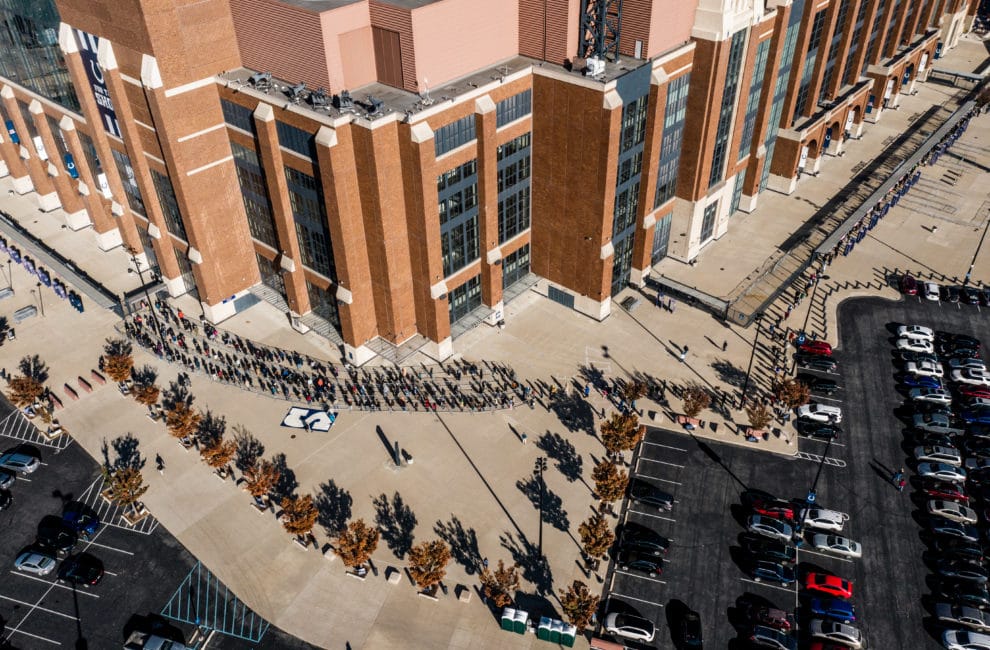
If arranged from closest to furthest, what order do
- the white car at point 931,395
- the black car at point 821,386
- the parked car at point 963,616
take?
the parked car at point 963,616, the white car at point 931,395, the black car at point 821,386

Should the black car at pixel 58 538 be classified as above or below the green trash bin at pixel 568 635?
above

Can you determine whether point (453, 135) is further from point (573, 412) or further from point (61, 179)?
point (61, 179)

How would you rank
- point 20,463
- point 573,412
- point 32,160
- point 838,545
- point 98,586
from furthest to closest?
point 32,160, point 573,412, point 20,463, point 838,545, point 98,586

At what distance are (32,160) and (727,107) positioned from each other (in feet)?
247

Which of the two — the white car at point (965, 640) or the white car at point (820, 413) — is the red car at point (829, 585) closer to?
the white car at point (965, 640)

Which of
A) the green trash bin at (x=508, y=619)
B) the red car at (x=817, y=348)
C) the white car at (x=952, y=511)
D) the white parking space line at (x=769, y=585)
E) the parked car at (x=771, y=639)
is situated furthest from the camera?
the red car at (x=817, y=348)

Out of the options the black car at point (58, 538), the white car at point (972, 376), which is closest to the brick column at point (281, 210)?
the black car at point (58, 538)

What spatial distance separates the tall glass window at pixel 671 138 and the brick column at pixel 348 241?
2881cm

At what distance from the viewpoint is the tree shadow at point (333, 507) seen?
52844 mm

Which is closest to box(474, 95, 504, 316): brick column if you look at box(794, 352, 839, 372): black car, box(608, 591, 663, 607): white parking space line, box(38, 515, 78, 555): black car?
box(794, 352, 839, 372): black car

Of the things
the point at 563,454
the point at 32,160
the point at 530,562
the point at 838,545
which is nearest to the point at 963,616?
the point at 838,545

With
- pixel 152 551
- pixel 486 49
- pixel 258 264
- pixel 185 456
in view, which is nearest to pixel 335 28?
pixel 486 49

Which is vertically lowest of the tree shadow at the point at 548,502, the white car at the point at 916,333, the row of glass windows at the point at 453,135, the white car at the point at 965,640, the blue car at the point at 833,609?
the white car at the point at 965,640

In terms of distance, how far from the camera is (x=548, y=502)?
5412 centimetres
